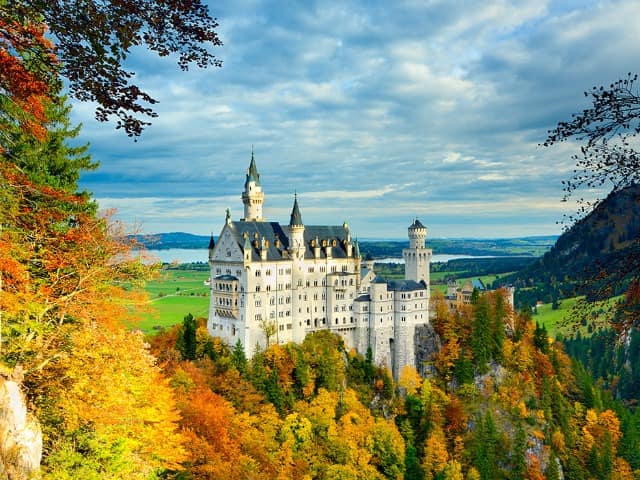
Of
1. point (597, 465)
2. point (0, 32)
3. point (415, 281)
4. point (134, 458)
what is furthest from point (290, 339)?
point (0, 32)

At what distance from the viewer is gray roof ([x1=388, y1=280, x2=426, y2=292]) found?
95688 millimetres

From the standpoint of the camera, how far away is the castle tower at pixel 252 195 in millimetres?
92750

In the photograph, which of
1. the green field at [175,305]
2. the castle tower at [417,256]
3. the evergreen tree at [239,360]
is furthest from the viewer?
the green field at [175,305]

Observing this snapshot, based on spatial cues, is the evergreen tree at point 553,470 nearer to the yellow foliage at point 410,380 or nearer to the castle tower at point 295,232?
the yellow foliage at point 410,380

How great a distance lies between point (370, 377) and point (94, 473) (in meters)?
65.4

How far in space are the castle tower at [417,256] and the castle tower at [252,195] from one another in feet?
87.3

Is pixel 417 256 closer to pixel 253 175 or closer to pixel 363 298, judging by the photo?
pixel 363 298

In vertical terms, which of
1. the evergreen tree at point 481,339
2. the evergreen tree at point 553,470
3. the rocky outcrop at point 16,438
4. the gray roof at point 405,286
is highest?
the gray roof at point 405,286

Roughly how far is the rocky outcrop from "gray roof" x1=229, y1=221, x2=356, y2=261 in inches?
2298

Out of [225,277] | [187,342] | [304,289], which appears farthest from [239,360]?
[304,289]

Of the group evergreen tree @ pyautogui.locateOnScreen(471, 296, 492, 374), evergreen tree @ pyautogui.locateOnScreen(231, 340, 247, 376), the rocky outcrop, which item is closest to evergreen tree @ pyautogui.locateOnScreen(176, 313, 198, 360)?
evergreen tree @ pyautogui.locateOnScreen(231, 340, 247, 376)

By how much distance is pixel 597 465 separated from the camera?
8894cm

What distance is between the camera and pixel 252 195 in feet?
305

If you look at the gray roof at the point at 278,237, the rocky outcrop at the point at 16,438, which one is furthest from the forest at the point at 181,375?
the gray roof at the point at 278,237
